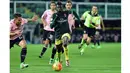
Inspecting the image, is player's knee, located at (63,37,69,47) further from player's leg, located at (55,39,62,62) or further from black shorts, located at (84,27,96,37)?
black shorts, located at (84,27,96,37)

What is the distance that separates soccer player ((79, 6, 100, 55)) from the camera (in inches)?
320

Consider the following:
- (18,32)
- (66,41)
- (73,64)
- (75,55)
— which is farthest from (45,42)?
(18,32)

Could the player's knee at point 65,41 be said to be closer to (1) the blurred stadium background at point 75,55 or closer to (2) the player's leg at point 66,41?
(2) the player's leg at point 66,41

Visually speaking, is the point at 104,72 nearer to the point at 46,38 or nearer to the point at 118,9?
the point at 118,9

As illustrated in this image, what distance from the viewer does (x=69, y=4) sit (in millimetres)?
7004

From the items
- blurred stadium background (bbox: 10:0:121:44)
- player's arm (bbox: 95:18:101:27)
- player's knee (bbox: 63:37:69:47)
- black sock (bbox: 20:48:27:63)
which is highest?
blurred stadium background (bbox: 10:0:121:44)

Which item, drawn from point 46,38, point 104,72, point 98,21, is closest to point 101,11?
point 98,21

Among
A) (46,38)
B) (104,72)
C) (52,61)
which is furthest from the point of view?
(46,38)

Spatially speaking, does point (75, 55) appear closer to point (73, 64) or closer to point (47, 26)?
point (47, 26)

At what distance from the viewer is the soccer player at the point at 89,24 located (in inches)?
320

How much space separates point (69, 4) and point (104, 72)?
109 cm

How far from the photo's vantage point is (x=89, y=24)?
887 centimetres

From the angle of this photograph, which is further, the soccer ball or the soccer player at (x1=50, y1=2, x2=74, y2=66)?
the soccer player at (x1=50, y1=2, x2=74, y2=66)

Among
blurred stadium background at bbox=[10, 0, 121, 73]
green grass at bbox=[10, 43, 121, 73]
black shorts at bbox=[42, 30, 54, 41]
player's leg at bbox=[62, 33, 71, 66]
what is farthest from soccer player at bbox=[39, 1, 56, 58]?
player's leg at bbox=[62, 33, 71, 66]
